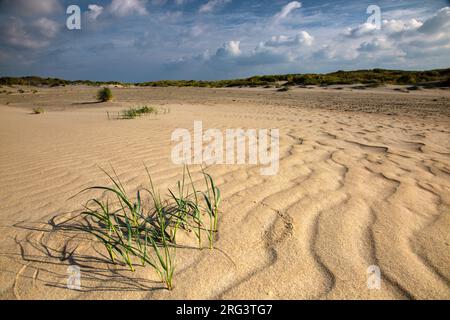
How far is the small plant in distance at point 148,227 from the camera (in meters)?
1.26

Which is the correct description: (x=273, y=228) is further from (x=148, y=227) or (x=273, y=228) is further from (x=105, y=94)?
(x=105, y=94)

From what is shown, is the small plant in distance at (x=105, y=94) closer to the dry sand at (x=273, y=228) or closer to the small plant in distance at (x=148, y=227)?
the dry sand at (x=273, y=228)

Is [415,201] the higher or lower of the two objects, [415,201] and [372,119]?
the lower

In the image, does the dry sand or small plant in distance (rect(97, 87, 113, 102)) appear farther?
small plant in distance (rect(97, 87, 113, 102))

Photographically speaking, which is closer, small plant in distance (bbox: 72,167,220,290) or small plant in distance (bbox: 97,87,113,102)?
small plant in distance (bbox: 72,167,220,290)

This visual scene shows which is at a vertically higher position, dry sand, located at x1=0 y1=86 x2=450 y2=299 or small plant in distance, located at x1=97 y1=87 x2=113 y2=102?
small plant in distance, located at x1=97 y1=87 x2=113 y2=102

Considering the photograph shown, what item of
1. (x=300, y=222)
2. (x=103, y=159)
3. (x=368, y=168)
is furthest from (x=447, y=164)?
(x=103, y=159)

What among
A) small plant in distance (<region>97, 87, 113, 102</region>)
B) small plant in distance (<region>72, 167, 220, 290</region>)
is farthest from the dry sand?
small plant in distance (<region>97, 87, 113, 102</region>)

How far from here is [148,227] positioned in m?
1.59

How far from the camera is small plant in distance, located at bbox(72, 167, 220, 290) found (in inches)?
49.4

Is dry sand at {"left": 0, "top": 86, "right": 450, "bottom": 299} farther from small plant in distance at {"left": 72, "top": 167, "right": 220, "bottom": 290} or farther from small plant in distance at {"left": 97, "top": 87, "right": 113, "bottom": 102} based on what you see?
small plant in distance at {"left": 97, "top": 87, "right": 113, "bottom": 102}
